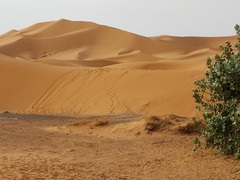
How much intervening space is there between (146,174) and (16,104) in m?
15.8

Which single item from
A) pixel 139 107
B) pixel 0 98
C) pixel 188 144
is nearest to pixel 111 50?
pixel 0 98

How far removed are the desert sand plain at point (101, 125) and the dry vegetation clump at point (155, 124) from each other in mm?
36

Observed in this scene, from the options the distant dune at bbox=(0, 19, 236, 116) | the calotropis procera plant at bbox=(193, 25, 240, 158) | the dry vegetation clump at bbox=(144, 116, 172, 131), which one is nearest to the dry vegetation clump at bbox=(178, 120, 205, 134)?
the dry vegetation clump at bbox=(144, 116, 172, 131)

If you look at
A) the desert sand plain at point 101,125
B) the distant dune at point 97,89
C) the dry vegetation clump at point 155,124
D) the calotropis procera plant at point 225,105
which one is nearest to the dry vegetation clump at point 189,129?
the desert sand plain at point 101,125

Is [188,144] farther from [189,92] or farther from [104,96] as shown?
[104,96]

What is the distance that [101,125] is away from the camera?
45.4 ft

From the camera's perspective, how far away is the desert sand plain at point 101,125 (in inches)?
294

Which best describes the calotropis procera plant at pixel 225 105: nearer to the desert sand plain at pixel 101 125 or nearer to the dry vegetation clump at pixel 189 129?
the desert sand plain at pixel 101 125

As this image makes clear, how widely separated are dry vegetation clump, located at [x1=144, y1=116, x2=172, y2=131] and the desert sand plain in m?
0.04

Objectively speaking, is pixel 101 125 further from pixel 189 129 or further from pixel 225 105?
pixel 225 105

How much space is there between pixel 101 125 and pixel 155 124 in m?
2.12

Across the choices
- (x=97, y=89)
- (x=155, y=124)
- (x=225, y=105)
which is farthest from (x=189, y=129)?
(x=97, y=89)

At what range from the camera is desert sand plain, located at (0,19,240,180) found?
7.46 metres

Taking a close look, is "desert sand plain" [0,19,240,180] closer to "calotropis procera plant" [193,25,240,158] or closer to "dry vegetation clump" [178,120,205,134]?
"dry vegetation clump" [178,120,205,134]
